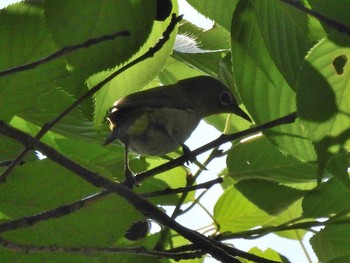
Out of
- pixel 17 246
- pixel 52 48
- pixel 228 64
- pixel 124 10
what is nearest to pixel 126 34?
pixel 124 10

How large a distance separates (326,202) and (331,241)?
4.2 inches

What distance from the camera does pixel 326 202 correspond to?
174 cm

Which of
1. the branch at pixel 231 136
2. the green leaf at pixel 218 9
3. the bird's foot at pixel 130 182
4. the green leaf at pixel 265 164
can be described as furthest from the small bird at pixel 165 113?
the green leaf at pixel 218 9

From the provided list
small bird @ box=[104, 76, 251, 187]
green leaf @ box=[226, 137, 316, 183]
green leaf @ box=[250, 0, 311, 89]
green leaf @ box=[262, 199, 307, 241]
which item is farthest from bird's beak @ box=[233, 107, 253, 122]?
green leaf @ box=[250, 0, 311, 89]

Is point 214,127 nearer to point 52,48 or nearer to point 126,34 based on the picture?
point 52,48

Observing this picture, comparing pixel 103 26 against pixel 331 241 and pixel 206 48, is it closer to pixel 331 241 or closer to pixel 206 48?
pixel 206 48

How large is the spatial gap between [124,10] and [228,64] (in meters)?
0.66

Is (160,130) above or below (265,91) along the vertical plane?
above

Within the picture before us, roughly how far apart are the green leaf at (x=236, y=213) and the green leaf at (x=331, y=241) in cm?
18

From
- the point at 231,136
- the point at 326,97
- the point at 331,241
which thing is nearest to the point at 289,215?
the point at 331,241

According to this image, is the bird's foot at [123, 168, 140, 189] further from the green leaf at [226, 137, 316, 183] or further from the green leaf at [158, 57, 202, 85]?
the green leaf at [158, 57, 202, 85]

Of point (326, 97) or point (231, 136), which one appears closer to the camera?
point (326, 97)

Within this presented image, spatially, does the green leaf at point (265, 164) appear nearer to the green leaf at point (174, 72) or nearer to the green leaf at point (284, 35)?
the green leaf at point (174, 72)

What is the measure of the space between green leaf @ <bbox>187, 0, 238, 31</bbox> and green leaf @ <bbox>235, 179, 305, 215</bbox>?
568 millimetres
